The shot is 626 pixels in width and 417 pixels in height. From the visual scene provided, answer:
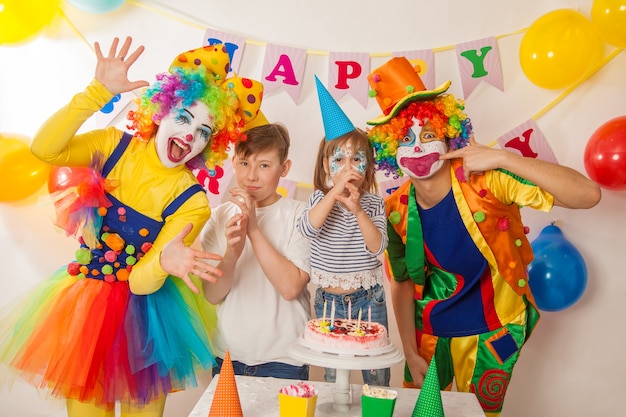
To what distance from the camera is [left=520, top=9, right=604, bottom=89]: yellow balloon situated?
2752mm

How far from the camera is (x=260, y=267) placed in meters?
2.42

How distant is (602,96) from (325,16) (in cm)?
138

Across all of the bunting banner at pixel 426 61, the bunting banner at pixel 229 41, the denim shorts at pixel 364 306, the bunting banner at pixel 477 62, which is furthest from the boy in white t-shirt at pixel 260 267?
the bunting banner at pixel 477 62

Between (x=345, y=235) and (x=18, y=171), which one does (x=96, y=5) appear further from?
(x=345, y=235)

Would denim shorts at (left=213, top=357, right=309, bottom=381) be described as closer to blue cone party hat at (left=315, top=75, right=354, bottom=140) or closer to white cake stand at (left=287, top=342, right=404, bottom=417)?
white cake stand at (left=287, top=342, right=404, bottom=417)

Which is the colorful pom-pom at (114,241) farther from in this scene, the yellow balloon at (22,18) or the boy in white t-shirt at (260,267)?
the yellow balloon at (22,18)

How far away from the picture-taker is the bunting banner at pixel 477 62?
3084 mm

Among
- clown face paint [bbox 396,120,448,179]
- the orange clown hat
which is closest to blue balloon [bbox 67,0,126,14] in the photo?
the orange clown hat

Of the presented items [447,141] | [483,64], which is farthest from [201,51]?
[483,64]

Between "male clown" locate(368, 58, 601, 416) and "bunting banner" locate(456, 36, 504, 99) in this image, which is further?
"bunting banner" locate(456, 36, 504, 99)

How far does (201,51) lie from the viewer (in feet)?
7.59

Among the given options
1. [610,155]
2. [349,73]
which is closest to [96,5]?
[349,73]

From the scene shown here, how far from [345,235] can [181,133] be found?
2.27ft

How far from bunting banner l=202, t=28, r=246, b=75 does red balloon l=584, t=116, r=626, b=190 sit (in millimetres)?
1646
